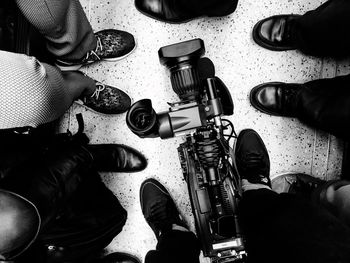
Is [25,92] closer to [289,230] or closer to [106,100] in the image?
[106,100]

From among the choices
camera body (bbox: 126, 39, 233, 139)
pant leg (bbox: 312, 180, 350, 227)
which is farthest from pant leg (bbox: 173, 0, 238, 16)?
pant leg (bbox: 312, 180, 350, 227)

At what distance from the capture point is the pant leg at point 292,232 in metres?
0.68

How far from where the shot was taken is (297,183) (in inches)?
49.9

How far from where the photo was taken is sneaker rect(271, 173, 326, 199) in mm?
1204

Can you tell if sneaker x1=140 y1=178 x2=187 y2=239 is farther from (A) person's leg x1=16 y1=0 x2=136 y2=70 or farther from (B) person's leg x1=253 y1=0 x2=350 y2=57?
(B) person's leg x1=253 y1=0 x2=350 y2=57

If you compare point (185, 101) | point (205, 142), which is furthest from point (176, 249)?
point (185, 101)

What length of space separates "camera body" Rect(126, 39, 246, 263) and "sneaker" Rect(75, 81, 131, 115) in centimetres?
41

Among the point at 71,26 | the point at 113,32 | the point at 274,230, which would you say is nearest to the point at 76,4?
the point at 71,26

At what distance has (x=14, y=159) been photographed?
93cm

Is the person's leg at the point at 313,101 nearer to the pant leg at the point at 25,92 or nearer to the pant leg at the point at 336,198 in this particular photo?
the pant leg at the point at 336,198

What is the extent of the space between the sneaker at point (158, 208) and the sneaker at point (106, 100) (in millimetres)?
340

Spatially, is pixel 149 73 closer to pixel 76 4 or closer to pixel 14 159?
pixel 76 4

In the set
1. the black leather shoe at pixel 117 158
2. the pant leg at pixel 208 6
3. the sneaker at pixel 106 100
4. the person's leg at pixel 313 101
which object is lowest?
the black leather shoe at pixel 117 158

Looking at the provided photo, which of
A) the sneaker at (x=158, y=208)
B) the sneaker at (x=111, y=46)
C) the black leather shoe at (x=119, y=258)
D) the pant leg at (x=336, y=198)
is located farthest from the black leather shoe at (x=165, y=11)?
the black leather shoe at (x=119, y=258)
